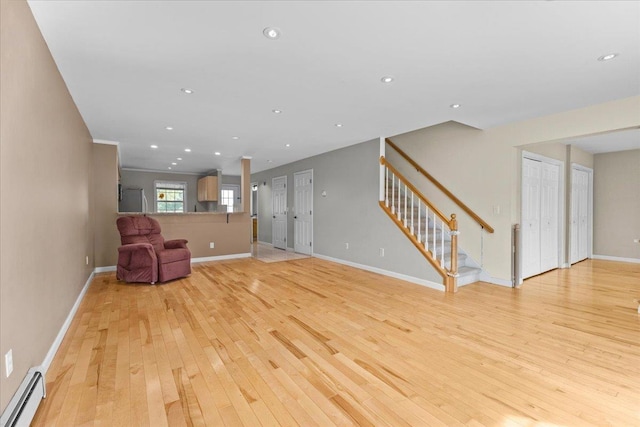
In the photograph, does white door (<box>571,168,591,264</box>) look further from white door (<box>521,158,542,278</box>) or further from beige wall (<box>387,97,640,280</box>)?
white door (<box>521,158,542,278</box>)

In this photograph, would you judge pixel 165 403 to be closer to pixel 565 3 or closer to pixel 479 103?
pixel 565 3

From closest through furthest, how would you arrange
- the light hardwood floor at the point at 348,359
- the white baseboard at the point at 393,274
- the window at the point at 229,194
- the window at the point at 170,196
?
the light hardwood floor at the point at 348,359, the white baseboard at the point at 393,274, the window at the point at 170,196, the window at the point at 229,194

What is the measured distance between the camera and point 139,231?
496cm

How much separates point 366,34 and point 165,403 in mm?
2830

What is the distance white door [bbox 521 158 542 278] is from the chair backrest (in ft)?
20.6

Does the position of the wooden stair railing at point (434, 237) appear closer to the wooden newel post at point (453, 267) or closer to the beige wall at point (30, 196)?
the wooden newel post at point (453, 267)

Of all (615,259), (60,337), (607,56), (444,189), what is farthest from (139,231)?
(615,259)

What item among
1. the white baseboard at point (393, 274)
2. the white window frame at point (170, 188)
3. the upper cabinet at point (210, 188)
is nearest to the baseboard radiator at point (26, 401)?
the white baseboard at point (393, 274)

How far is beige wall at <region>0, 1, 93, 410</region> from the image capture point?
1.58 metres

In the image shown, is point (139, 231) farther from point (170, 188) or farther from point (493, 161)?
point (493, 161)

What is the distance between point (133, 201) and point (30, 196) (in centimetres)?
708

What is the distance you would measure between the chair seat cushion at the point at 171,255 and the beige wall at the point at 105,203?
1.56 meters

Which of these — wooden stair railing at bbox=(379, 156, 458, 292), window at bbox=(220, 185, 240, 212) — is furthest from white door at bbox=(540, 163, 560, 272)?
window at bbox=(220, 185, 240, 212)

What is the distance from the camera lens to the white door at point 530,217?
476cm
